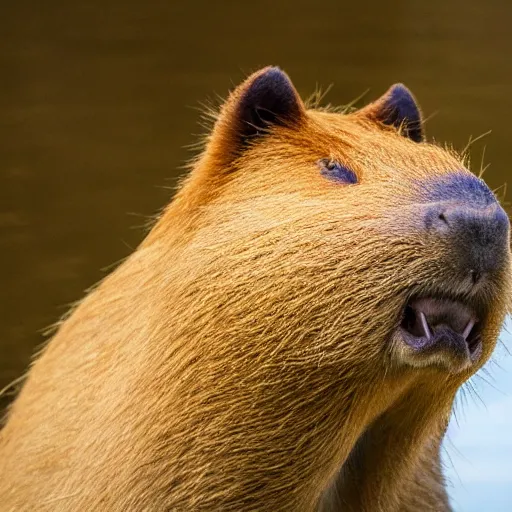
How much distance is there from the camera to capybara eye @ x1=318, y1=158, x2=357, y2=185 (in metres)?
1.24

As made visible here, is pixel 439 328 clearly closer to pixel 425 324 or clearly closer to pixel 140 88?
pixel 425 324

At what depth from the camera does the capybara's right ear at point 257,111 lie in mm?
1340

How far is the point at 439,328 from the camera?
1.08 meters

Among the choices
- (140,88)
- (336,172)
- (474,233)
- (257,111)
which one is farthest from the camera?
(140,88)

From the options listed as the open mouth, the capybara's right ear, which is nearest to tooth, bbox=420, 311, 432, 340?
the open mouth

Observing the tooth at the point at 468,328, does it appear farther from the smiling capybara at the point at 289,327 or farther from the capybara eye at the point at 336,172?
the capybara eye at the point at 336,172

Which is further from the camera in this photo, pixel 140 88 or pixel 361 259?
pixel 140 88

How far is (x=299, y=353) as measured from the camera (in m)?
1.14

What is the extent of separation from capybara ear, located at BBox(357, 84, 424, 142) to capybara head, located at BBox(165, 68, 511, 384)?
0.11 meters

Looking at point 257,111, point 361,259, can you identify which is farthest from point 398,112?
point 361,259

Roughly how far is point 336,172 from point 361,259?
181 millimetres

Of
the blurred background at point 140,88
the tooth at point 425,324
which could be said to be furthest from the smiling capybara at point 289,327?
the blurred background at point 140,88

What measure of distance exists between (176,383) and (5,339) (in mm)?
1309

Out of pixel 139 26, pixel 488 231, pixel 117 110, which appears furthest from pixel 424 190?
pixel 139 26
